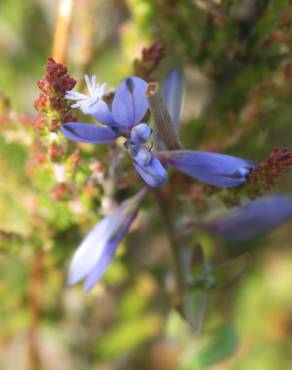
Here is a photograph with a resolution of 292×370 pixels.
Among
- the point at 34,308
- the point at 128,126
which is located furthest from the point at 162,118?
the point at 34,308

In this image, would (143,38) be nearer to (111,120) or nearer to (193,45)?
(193,45)

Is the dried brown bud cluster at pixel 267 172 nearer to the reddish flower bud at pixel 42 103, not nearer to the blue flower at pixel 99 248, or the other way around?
the blue flower at pixel 99 248

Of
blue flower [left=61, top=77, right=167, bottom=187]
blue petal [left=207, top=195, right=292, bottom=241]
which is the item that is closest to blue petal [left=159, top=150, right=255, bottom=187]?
blue flower [left=61, top=77, right=167, bottom=187]

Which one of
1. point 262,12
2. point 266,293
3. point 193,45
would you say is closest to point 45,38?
point 193,45

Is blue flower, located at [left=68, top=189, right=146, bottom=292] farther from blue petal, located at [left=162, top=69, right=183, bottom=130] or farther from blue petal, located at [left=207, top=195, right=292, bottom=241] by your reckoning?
blue petal, located at [left=207, top=195, right=292, bottom=241]

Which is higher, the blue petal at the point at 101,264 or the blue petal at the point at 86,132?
the blue petal at the point at 86,132

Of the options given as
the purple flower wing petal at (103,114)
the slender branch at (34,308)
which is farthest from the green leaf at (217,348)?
the purple flower wing petal at (103,114)

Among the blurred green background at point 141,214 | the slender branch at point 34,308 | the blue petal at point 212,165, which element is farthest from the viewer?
the slender branch at point 34,308
